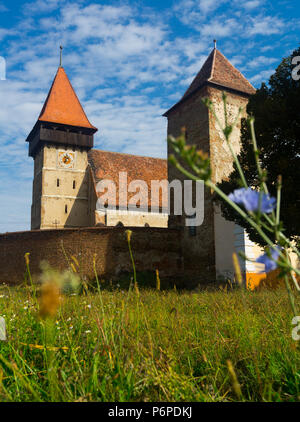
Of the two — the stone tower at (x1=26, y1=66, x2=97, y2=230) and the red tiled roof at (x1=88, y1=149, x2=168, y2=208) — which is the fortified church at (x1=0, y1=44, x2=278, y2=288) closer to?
the red tiled roof at (x1=88, y1=149, x2=168, y2=208)

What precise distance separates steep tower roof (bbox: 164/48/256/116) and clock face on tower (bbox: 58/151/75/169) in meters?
12.7

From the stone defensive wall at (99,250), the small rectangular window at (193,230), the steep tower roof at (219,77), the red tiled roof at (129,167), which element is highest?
the steep tower roof at (219,77)

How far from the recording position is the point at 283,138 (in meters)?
11.9

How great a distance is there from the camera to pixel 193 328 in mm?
3545

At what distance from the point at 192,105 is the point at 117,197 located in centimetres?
1127

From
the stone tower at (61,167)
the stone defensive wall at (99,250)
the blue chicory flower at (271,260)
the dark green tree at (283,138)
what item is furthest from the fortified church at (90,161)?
the blue chicory flower at (271,260)

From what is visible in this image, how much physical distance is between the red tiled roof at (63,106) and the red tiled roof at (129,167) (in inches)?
121

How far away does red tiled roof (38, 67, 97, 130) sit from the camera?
3212cm

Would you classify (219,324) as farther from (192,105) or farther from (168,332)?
(192,105)

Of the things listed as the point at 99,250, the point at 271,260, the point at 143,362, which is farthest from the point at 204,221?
the point at 271,260

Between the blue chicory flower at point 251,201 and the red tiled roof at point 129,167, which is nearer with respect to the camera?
the blue chicory flower at point 251,201

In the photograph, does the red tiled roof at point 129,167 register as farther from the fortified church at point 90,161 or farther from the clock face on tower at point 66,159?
the clock face on tower at point 66,159

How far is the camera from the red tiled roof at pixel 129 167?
99.2 feet

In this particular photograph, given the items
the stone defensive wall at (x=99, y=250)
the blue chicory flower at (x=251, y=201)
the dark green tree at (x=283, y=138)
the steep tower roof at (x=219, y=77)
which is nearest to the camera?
the blue chicory flower at (x=251, y=201)
